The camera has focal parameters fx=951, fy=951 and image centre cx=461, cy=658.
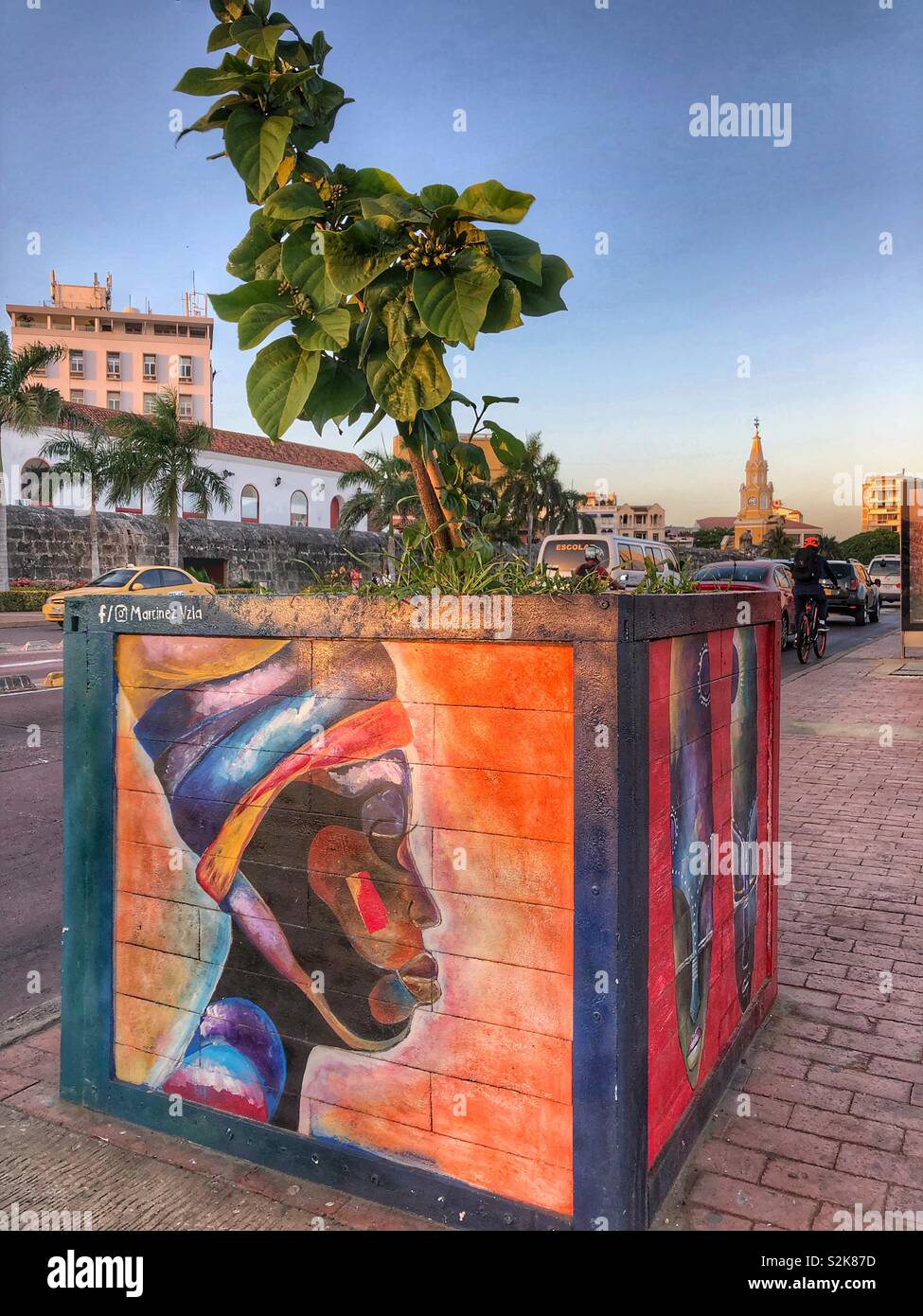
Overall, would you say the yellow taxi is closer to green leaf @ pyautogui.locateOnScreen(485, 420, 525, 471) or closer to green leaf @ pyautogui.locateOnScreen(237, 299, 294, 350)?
green leaf @ pyautogui.locateOnScreen(485, 420, 525, 471)

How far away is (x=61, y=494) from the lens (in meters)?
40.0

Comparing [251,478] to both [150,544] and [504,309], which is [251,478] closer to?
[150,544]

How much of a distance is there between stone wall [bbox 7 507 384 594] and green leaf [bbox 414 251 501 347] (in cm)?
2462

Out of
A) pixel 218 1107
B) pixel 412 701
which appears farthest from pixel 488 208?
pixel 218 1107

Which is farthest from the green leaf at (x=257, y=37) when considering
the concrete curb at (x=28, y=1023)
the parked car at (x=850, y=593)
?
the parked car at (x=850, y=593)

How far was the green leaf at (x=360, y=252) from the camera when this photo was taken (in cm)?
220

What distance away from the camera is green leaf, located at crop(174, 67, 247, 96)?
7.24ft

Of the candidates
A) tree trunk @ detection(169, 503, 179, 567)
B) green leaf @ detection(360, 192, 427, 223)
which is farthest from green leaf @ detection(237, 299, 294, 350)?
tree trunk @ detection(169, 503, 179, 567)

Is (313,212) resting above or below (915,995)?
Result: above

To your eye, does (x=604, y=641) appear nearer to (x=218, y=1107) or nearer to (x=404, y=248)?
(x=404, y=248)

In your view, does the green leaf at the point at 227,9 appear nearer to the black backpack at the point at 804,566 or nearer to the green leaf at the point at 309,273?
the green leaf at the point at 309,273

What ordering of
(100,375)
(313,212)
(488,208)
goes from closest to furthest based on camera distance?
(488,208), (313,212), (100,375)
